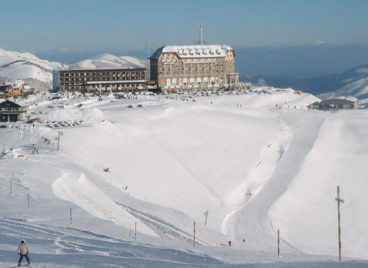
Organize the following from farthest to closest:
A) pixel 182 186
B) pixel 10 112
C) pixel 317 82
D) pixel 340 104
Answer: pixel 317 82 < pixel 340 104 < pixel 10 112 < pixel 182 186

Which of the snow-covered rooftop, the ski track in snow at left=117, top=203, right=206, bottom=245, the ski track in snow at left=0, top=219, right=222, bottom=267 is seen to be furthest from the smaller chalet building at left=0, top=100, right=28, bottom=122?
the snow-covered rooftop

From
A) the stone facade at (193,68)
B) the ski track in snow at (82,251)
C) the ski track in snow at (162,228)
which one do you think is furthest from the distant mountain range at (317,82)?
the ski track in snow at (82,251)

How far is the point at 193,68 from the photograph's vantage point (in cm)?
8050

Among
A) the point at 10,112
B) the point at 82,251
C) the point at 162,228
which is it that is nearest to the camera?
the point at 82,251

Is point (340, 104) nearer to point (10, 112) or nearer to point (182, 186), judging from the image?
point (182, 186)

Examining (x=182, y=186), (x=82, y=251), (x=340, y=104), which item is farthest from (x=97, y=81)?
(x=82, y=251)

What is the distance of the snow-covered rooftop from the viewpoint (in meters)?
80.5

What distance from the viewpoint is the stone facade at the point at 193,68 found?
260 feet

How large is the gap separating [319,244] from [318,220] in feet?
11.6

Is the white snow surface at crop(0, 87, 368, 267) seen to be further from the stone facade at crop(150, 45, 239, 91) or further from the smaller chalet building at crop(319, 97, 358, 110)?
the stone facade at crop(150, 45, 239, 91)

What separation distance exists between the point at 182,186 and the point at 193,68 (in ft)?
151

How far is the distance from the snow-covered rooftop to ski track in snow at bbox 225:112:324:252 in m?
30.7

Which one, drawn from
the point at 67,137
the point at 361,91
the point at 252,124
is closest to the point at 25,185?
the point at 67,137

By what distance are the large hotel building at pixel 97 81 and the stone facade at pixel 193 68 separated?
12.0 feet
